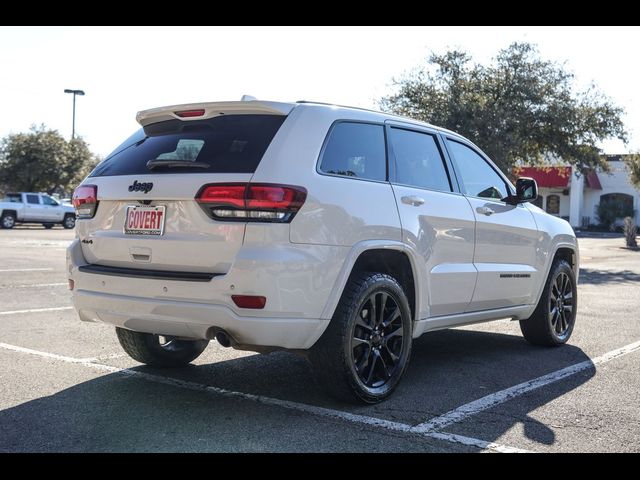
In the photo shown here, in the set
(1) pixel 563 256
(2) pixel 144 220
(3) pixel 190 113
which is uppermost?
(3) pixel 190 113

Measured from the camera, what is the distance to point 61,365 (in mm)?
5621

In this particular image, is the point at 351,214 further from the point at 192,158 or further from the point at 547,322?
the point at 547,322

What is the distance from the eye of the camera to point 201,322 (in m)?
4.18

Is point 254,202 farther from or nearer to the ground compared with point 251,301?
farther from the ground

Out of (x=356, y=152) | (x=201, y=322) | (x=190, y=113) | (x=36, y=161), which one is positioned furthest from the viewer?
(x=36, y=161)

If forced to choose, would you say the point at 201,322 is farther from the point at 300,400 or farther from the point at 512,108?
the point at 512,108

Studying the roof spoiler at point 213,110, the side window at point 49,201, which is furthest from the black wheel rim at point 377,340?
the side window at point 49,201

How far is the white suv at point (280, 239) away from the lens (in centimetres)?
413

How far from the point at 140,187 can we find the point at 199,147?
44 cm

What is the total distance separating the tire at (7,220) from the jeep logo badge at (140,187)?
99.3 feet

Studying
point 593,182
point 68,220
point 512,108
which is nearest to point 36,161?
point 68,220

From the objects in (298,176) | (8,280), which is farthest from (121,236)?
(8,280)

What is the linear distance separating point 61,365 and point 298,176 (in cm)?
266

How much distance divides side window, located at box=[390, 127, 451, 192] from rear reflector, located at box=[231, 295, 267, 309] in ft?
4.97
